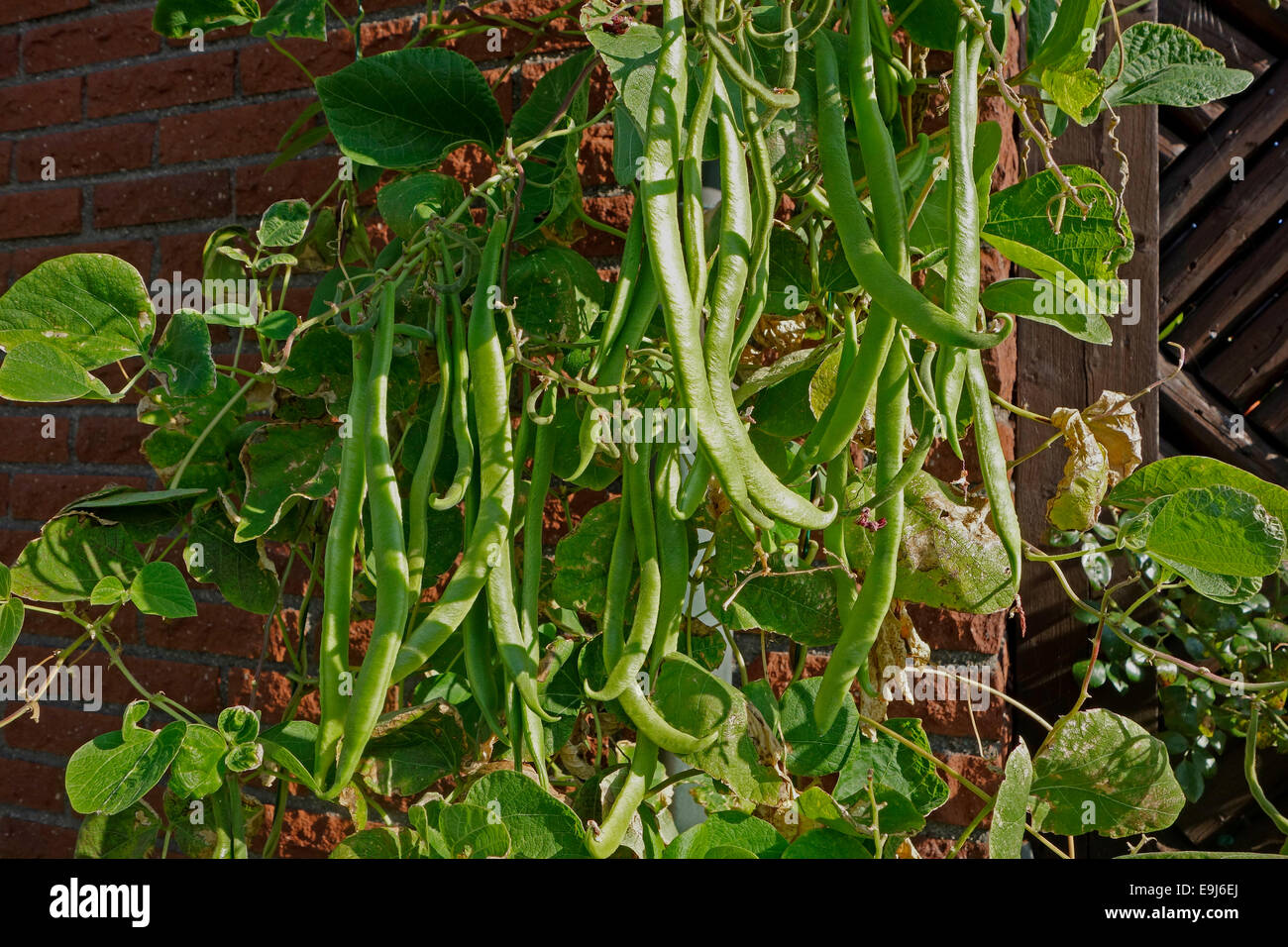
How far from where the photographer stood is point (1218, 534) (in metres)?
0.50

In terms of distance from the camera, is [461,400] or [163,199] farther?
[163,199]

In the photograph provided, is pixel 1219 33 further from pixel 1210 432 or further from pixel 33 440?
pixel 33 440

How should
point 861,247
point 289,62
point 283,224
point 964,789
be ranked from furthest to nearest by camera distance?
point 289,62, point 964,789, point 283,224, point 861,247

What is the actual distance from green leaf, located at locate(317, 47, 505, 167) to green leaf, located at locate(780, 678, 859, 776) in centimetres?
43

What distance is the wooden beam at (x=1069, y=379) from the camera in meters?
0.81

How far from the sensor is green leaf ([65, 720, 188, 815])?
0.51 metres

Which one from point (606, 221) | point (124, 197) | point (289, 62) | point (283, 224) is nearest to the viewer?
point (283, 224)

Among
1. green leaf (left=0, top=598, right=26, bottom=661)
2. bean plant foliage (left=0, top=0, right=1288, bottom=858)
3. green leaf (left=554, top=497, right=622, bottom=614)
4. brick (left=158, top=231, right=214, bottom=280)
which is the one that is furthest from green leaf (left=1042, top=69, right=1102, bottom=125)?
brick (left=158, top=231, right=214, bottom=280)

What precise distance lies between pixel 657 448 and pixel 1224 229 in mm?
698

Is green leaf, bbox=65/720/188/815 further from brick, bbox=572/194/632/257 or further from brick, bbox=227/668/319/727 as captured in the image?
brick, bbox=572/194/632/257

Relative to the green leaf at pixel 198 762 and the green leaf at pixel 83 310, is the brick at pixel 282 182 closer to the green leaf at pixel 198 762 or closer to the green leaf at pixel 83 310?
the green leaf at pixel 83 310

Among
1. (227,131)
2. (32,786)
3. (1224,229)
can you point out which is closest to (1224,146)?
(1224,229)

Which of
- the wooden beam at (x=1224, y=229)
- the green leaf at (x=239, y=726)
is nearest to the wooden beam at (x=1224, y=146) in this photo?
the wooden beam at (x=1224, y=229)
